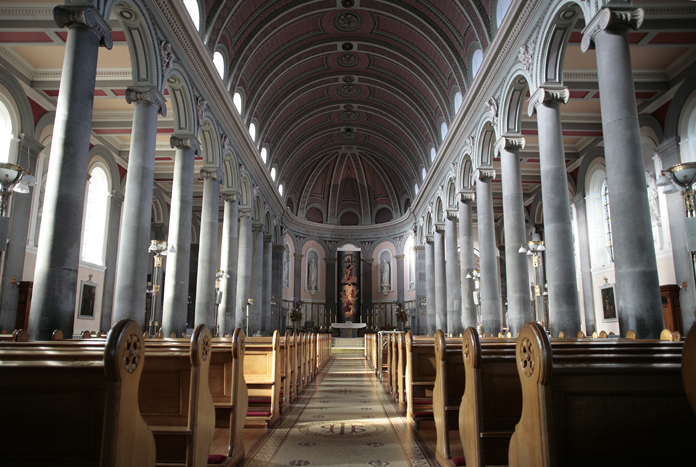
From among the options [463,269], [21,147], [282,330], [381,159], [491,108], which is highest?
[381,159]

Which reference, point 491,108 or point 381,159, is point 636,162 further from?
point 381,159

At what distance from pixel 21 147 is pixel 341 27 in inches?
539

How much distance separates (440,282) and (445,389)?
19429 mm

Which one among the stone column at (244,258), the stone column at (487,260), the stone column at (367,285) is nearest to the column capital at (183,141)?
the stone column at (244,258)

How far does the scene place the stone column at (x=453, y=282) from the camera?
63.9 feet

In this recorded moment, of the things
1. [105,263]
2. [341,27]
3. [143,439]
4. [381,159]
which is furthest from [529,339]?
[381,159]

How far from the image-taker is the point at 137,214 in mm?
10281

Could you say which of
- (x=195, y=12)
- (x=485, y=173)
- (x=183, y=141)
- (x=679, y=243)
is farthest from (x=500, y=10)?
(x=183, y=141)

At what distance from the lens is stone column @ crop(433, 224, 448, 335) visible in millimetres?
22875

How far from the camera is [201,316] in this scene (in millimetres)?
14719

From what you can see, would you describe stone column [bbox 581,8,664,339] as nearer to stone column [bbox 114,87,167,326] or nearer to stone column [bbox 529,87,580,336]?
stone column [bbox 529,87,580,336]

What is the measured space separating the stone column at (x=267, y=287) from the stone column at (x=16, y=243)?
45.8 ft

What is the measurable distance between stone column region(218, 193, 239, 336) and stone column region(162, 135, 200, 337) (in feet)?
16.4

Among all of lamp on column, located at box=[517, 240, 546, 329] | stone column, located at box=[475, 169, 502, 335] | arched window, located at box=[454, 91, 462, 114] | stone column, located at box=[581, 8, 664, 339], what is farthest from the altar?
stone column, located at box=[581, 8, 664, 339]
